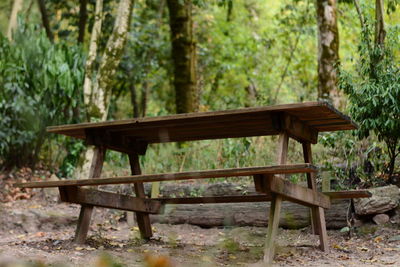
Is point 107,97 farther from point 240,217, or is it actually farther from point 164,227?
point 240,217

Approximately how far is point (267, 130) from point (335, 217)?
1975 mm

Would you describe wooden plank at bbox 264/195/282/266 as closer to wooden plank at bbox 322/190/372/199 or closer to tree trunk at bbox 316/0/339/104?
wooden plank at bbox 322/190/372/199

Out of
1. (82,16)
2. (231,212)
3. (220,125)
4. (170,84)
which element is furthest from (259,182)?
(170,84)

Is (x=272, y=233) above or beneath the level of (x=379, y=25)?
beneath

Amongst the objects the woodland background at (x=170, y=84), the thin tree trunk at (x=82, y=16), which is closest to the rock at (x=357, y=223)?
the woodland background at (x=170, y=84)

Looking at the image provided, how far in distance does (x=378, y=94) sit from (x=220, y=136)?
2.54 metres

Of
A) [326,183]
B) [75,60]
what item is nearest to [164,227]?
[326,183]

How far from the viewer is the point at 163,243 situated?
6613mm

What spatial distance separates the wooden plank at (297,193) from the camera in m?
4.97

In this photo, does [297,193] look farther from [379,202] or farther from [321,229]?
[379,202]

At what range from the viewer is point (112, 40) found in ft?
35.7

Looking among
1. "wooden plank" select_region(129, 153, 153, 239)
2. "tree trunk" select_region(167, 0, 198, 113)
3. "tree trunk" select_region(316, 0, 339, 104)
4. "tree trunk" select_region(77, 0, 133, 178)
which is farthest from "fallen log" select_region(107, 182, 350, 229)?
"tree trunk" select_region(167, 0, 198, 113)

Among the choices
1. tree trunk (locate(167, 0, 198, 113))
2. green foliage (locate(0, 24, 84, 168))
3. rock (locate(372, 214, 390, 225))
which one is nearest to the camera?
rock (locate(372, 214, 390, 225))

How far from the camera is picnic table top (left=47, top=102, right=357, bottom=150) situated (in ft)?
16.8
